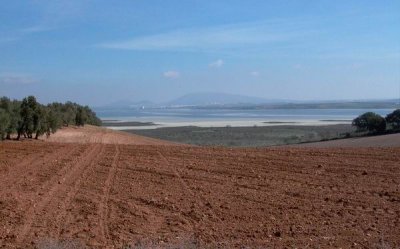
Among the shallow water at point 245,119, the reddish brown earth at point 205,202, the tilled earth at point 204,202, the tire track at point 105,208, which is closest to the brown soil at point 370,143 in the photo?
the tilled earth at point 204,202

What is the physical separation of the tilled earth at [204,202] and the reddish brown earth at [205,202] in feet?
0.05

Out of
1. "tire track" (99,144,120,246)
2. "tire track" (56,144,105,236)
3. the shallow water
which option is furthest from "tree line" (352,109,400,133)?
the shallow water

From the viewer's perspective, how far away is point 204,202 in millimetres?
10477

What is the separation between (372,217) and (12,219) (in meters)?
5.34

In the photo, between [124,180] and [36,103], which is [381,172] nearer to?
[124,180]

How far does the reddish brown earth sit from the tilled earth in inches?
0.6

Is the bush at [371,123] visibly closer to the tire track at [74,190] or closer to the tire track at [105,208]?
the tire track at [74,190]

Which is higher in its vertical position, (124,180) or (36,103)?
(36,103)

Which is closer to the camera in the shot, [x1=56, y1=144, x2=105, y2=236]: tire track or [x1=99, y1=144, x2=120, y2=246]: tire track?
[x1=99, y1=144, x2=120, y2=246]: tire track

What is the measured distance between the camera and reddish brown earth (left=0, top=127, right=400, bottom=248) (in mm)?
7980

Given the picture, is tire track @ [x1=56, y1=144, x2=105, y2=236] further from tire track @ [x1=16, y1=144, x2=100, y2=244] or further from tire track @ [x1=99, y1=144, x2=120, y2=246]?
tire track @ [x1=99, y1=144, x2=120, y2=246]

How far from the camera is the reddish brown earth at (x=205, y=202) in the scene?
7980mm

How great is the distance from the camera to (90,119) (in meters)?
60.0

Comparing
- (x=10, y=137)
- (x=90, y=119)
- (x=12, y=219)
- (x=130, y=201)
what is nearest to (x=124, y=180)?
(x=130, y=201)
